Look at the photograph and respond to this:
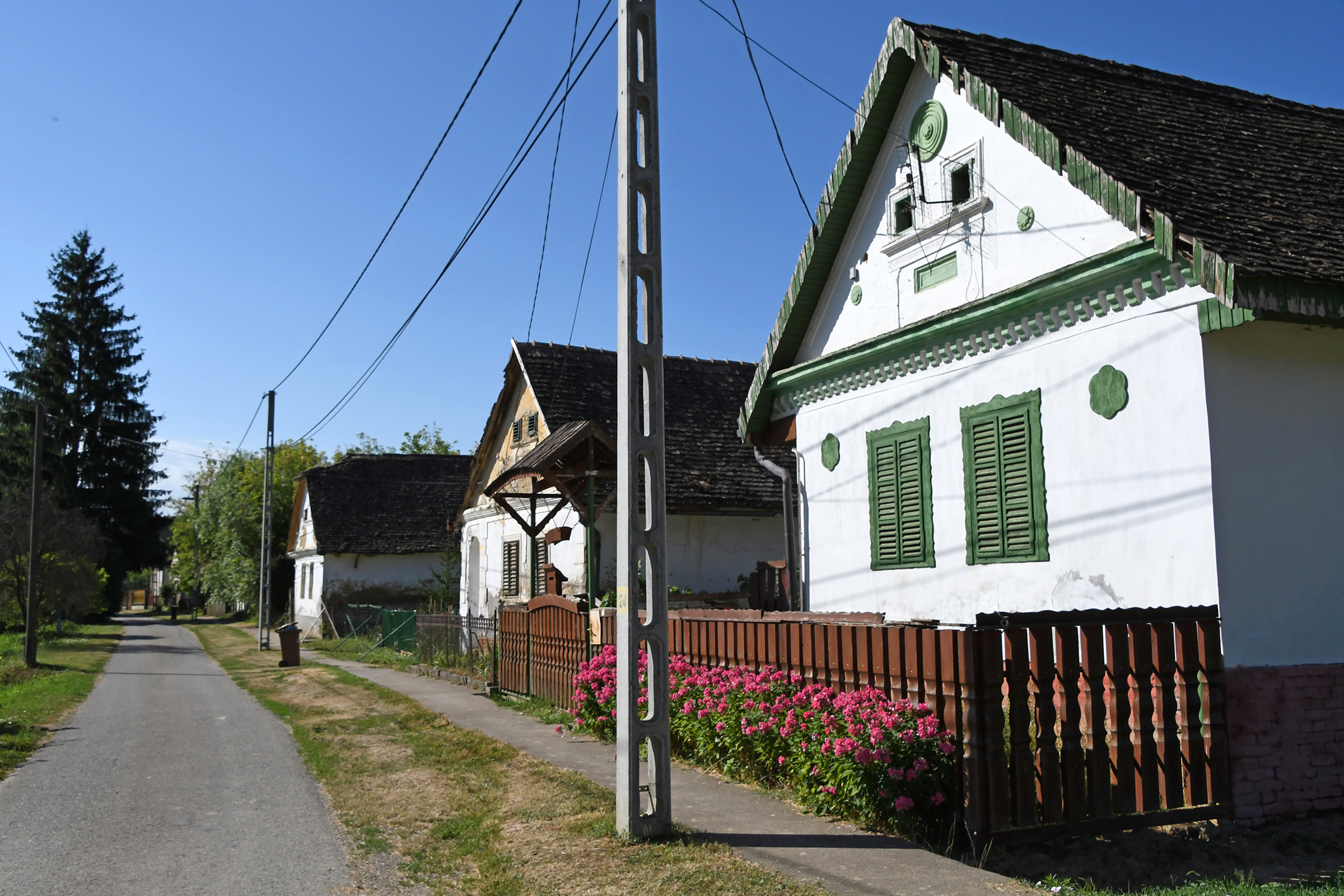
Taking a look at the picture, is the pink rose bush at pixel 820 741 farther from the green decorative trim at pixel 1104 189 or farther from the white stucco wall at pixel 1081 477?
the green decorative trim at pixel 1104 189

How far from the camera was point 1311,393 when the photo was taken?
8.23 metres

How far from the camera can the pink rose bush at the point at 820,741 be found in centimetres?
674

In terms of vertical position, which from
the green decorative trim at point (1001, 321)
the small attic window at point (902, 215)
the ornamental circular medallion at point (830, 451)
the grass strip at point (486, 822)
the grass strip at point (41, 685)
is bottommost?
the grass strip at point (41, 685)

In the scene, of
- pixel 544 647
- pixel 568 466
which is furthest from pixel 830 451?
pixel 568 466

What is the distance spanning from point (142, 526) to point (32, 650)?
33873mm

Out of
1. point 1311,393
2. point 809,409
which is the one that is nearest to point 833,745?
point 1311,393

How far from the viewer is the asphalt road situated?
21.7ft

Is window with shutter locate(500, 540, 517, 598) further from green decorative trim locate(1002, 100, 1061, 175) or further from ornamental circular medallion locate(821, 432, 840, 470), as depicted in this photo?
green decorative trim locate(1002, 100, 1061, 175)

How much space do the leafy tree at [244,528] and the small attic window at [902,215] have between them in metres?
40.0

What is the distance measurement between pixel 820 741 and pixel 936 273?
18.1 ft

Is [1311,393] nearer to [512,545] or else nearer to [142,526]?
[512,545]

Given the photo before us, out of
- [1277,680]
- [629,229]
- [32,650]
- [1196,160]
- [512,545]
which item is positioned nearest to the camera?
[629,229]

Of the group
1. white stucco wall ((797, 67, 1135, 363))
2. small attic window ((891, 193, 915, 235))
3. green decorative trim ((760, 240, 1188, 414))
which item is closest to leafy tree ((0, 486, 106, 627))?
green decorative trim ((760, 240, 1188, 414))

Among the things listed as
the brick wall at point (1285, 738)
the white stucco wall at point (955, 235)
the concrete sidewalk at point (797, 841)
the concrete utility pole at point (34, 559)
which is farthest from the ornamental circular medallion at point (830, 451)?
the concrete utility pole at point (34, 559)
